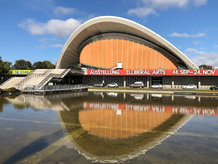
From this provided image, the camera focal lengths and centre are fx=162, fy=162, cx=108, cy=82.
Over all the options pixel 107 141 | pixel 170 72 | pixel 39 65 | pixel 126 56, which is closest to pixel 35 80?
pixel 126 56

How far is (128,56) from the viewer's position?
46812 mm

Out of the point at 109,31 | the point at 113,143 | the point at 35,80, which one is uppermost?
the point at 109,31

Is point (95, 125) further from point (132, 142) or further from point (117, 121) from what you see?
point (132, 142)

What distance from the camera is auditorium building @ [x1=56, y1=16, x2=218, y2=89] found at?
3975 cm

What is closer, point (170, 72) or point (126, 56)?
point (170, 72)

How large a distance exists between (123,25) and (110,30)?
582cm

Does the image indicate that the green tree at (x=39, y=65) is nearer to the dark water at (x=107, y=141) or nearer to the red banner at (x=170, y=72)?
the red banner at (x=170, y=72)

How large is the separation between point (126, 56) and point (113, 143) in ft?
138

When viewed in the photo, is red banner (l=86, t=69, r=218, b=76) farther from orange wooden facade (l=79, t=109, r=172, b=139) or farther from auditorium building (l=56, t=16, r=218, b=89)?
orange wooden facade (l=79, t=109, r=172, b=139)

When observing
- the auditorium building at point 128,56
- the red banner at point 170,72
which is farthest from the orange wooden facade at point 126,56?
the red banner at point 170,72

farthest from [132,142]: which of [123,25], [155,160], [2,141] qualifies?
[123,25]

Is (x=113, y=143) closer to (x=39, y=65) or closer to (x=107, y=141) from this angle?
(x=107, y=141)

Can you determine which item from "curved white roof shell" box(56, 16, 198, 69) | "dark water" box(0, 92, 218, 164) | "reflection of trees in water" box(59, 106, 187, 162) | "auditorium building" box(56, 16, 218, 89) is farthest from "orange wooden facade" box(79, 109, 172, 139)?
"curved white roof shell" box(56, 16, 198, 69)

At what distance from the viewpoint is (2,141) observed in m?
6.32
